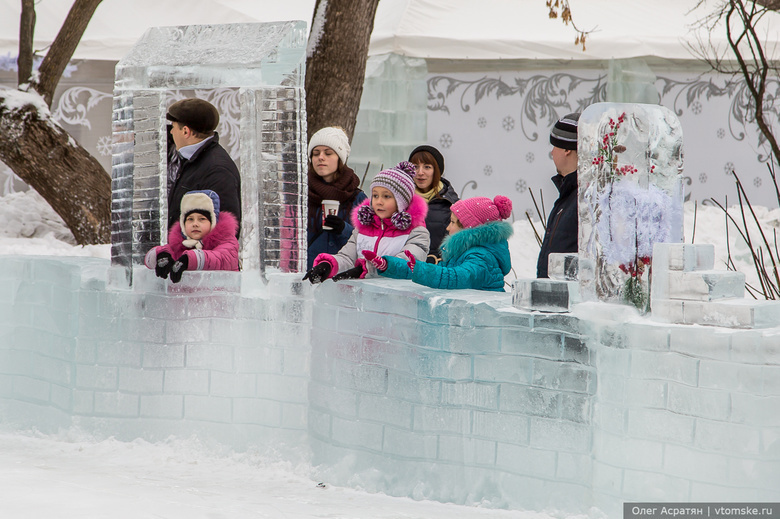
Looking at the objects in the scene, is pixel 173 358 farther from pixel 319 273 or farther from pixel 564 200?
pixel 564 200

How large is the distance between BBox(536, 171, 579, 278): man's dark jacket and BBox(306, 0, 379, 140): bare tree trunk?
10.6 feet

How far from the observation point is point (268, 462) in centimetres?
379

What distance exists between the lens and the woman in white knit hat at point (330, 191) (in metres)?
4.50

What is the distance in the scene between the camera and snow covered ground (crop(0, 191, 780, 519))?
3.01 metres

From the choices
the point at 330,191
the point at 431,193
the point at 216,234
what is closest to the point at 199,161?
the point at 216,234

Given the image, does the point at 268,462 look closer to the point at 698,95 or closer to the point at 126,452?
the point at 126,452

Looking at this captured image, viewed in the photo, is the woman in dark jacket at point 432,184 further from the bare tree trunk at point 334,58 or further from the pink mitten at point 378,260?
the bare tree trunk at point 334,58

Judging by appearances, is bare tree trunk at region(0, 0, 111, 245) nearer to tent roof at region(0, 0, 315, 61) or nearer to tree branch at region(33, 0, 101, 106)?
tree branch at region(33, 0, 101, 106)

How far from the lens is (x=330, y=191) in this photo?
15.0 ft

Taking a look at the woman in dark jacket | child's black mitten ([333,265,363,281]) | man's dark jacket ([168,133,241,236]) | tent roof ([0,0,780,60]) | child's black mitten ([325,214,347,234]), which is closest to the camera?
child's black mitten ([333,265,363,281])

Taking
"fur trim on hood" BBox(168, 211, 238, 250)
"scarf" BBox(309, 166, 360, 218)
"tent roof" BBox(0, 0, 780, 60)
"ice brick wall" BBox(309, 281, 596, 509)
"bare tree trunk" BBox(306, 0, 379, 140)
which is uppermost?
"tent roof" BBox(0, 0, 780, 60)

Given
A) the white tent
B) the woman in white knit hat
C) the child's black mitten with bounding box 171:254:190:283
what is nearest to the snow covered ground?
the child's black mitten with bounding box 171:254:190:283

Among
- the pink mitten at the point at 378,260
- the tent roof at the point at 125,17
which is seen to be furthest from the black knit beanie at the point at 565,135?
the tent roof at the point at 125,17

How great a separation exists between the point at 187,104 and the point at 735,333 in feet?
9.05
